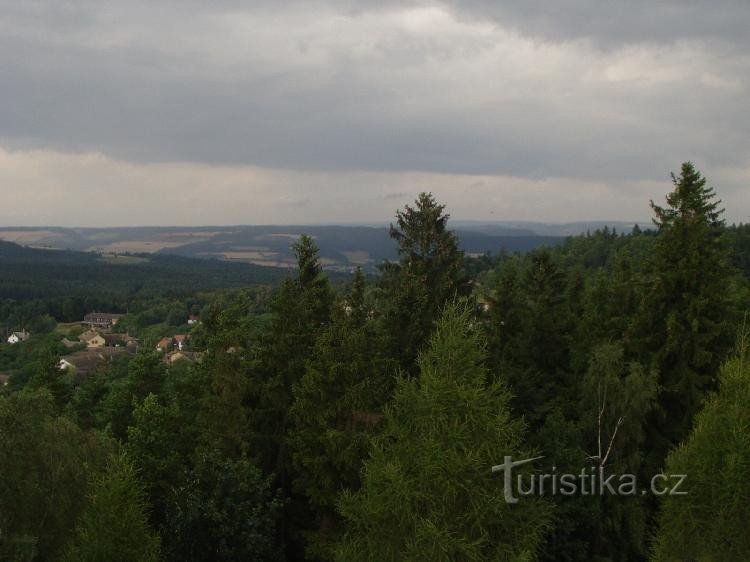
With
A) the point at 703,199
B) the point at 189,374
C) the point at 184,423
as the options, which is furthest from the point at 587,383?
the point at 189,374

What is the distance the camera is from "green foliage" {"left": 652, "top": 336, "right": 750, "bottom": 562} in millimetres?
A: 13211

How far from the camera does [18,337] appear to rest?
128m

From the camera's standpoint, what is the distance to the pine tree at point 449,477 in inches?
480

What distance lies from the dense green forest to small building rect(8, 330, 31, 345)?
106 m

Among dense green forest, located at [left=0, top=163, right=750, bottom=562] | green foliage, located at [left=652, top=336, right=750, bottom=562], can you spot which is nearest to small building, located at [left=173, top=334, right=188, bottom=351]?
dense green forest, located at [left=0, top=163, right=750, bottom=562]

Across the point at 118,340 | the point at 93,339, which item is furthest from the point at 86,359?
the point at 118,340

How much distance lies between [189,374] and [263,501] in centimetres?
1156

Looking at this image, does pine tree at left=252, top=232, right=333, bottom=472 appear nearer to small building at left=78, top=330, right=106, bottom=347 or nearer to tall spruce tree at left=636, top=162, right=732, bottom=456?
tall spruce tree at left=636, top=162, right=732, bottom=456

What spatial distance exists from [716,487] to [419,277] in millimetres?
11441

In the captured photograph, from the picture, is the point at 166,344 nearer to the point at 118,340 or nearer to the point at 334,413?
the point at 118,340

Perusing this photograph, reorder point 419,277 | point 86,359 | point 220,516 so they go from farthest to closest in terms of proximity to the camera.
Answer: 1. point 86,359
2. point 419,277
3. point 220,516

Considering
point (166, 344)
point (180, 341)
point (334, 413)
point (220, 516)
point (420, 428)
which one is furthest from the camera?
point (180, 341)

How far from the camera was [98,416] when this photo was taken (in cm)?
3225

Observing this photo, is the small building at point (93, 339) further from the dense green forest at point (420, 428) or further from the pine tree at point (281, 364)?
the pine tree at point (281, 364)
